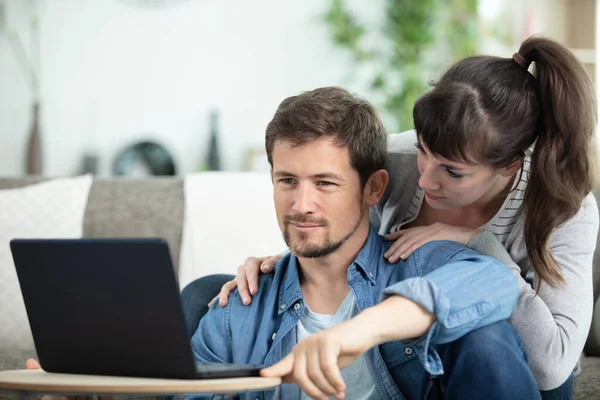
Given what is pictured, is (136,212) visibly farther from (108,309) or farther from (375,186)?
Result: (108,309)

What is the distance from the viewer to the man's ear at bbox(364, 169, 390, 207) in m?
1.81

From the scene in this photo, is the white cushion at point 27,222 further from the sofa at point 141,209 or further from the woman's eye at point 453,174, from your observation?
the woman's eye at point 453,174

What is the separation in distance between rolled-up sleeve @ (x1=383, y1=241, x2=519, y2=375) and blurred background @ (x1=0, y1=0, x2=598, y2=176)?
11.5ft

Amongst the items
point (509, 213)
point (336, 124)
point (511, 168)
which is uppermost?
point (336, 124)

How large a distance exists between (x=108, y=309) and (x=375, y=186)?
2.59ft

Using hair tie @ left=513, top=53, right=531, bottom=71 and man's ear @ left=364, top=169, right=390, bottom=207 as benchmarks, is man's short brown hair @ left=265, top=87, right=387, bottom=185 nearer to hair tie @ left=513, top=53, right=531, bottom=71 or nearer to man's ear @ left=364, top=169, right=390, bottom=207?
man's ear @ left=364, top=169, right=390, bottom=207

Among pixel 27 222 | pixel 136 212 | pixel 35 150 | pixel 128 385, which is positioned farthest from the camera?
pixel 35 150

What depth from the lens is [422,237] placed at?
5.62ft

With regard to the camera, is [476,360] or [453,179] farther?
[453,179]

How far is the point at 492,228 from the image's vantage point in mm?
1834

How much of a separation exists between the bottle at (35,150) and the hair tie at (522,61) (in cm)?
356

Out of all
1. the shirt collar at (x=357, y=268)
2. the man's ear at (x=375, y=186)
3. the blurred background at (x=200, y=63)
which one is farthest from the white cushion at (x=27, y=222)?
the blurred background at (x=200, y=63)

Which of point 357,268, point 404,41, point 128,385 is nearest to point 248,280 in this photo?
point 357,268

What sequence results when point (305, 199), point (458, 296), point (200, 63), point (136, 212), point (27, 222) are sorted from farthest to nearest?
point (200, 63) → point (136, 212) → point (27, 222) → point (305, 199) → point (458, 296)
